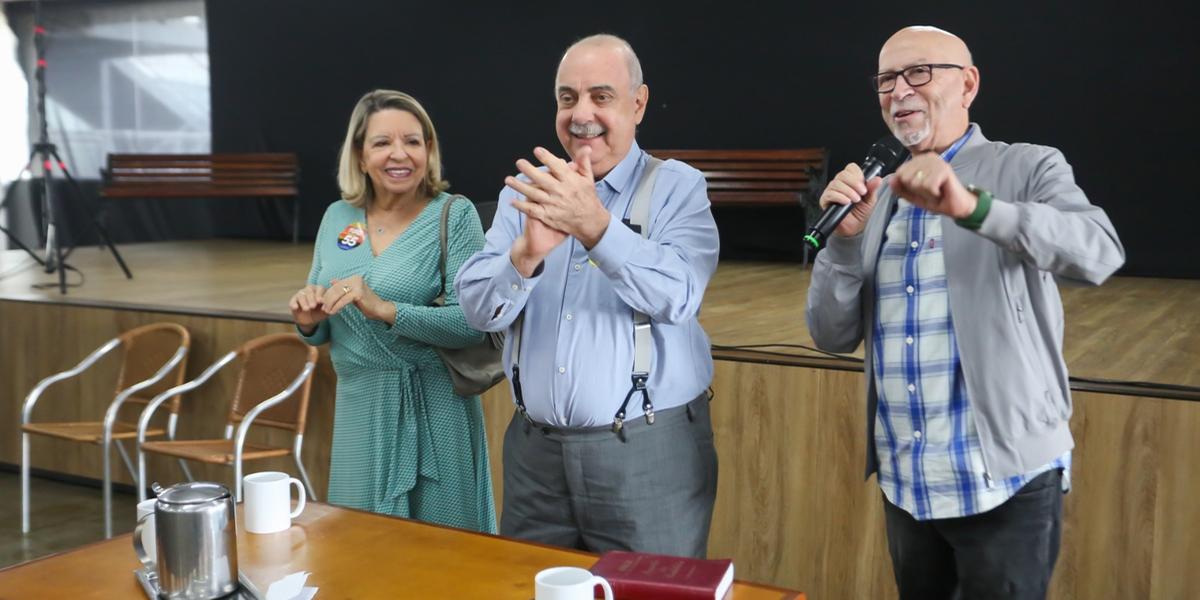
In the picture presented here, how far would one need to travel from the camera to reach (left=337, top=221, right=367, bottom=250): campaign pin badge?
3033 mm

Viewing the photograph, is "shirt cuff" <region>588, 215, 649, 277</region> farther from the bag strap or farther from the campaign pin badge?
the campaign pin badge

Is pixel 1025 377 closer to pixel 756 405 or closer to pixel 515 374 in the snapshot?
pixel 515 374

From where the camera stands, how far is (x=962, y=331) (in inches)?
78.1

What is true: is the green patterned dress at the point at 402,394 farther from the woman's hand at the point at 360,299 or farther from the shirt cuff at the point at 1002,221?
the shirt cuff at the point at 1002,221

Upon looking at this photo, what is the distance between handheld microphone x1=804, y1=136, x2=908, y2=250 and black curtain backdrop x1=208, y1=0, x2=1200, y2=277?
578 cm

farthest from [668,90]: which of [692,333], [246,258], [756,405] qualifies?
[692,333]

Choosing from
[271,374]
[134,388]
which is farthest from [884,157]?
[134,388]

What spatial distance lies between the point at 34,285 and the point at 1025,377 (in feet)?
18.4

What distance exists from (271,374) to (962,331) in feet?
10.2

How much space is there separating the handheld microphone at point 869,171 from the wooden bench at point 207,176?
25.9 ft

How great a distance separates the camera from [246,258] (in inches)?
327

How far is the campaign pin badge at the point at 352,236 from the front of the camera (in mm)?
3033

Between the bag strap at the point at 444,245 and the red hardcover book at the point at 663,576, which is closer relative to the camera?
the red hardcover book at the point at 663,576

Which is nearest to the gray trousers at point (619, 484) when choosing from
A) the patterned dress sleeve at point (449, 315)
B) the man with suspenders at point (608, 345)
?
the man with suspenders at point (608, 345)
